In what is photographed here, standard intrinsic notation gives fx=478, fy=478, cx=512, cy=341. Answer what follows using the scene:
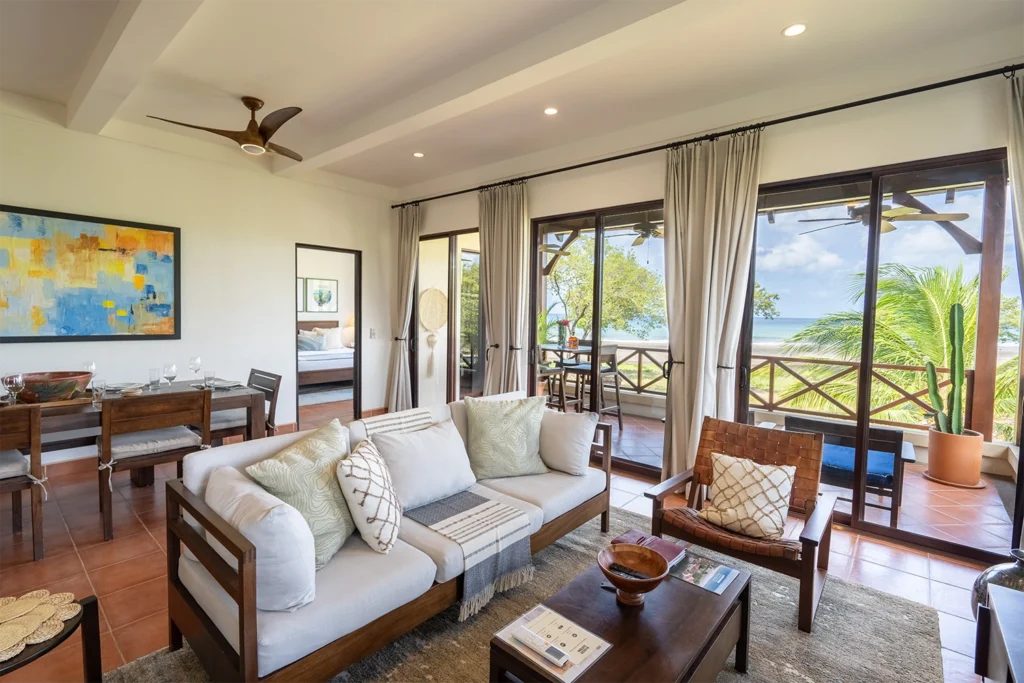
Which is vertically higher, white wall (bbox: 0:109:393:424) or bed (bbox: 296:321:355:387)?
white wall (bbox: 0:109:393:424)

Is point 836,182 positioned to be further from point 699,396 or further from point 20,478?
point 20,478

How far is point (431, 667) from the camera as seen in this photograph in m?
1.88

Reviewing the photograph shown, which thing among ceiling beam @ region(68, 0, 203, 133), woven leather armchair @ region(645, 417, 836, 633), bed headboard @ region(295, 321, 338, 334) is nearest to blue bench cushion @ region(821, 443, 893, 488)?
woven leather armchair @ region(645, 417, 836, 633)

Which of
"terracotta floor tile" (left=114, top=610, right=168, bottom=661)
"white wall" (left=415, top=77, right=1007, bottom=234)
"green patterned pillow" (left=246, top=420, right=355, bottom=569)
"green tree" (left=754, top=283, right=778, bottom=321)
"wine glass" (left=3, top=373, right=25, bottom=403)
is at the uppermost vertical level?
"white wall" (left=415, top=77, right=1007, bottom=234)

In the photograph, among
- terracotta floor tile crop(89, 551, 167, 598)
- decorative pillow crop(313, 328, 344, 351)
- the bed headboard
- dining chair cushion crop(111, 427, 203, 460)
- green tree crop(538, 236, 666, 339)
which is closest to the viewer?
terracotta floor tile crop(89, 551, 167, 598)

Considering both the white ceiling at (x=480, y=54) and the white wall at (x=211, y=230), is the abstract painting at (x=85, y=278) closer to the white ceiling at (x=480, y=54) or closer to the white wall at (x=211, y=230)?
the white wall at (x=211, y=230)

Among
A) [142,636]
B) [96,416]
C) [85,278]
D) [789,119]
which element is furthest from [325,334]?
[789,119]

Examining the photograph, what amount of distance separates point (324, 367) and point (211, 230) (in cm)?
296

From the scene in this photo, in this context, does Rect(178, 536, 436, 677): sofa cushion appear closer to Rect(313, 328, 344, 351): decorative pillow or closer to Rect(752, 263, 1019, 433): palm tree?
Rect(752, 263, 1019, 433): palm tree

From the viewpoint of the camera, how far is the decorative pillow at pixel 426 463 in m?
2.33

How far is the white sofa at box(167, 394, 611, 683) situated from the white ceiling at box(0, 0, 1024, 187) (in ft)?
7.36

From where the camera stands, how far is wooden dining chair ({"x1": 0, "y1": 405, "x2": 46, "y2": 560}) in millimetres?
2525

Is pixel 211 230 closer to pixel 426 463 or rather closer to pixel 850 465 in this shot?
pixel 426 463

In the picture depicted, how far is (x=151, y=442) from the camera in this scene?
3.11m
